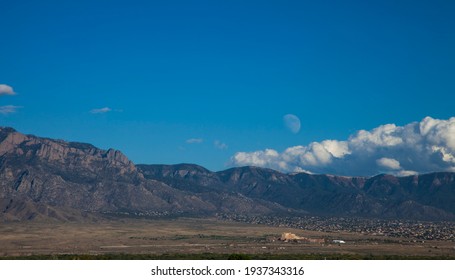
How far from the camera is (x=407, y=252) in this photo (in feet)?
466

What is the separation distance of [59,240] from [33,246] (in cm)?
2574

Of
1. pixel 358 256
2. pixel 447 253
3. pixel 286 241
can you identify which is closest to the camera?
pixel 358 256

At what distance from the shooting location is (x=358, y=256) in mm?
127125
